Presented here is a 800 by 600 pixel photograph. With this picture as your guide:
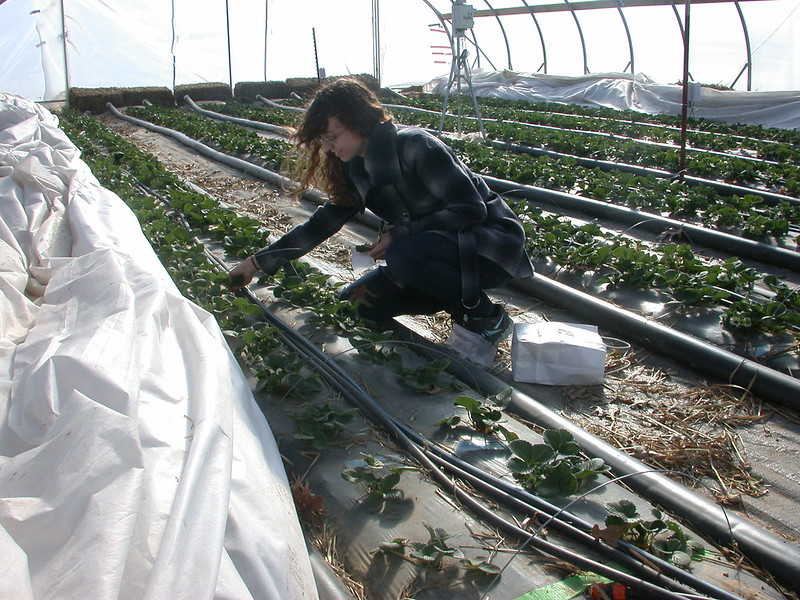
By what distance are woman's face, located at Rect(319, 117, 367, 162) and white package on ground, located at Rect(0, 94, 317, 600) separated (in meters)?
0.85

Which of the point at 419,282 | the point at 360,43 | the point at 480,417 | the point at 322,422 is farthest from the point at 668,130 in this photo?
the point at 360,43

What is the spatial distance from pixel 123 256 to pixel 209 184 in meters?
4.29

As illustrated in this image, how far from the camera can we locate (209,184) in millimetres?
6406

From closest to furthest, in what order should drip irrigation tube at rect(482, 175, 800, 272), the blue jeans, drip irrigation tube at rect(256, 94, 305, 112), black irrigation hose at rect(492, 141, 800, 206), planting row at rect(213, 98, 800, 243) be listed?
the blue jeans < drip irrigation tube at rect(482, 175, 800, 272) < planting row at rect(213, 98, 800, 243) < black irrigation hose at rect(492, 141, 800, 206) < drip irrigation tube at rect(256, 94, 305, 112)

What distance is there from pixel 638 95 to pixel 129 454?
14507 millimetres

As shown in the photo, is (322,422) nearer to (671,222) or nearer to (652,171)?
(671,222)

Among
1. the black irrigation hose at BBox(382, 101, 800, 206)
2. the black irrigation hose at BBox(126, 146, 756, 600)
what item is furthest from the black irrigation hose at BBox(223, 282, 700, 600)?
the black irrigation hose at BBox(382, 101, 800, 206)

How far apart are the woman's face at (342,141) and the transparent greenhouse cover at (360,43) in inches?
448

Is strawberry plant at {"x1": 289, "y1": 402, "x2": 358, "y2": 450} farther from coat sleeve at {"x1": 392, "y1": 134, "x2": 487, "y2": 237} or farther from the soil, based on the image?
coat sleeve at {"x1": 392, "y1": 134, "x2": 487, "y2": 237}

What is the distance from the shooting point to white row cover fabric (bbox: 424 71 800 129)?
11117 millimetres

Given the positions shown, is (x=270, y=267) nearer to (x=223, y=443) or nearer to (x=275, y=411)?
(x=275, y=411)

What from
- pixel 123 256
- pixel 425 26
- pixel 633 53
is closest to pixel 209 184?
pixel 123 256

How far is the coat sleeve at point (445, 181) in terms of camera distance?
101 inches

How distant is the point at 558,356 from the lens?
8.21 feet
